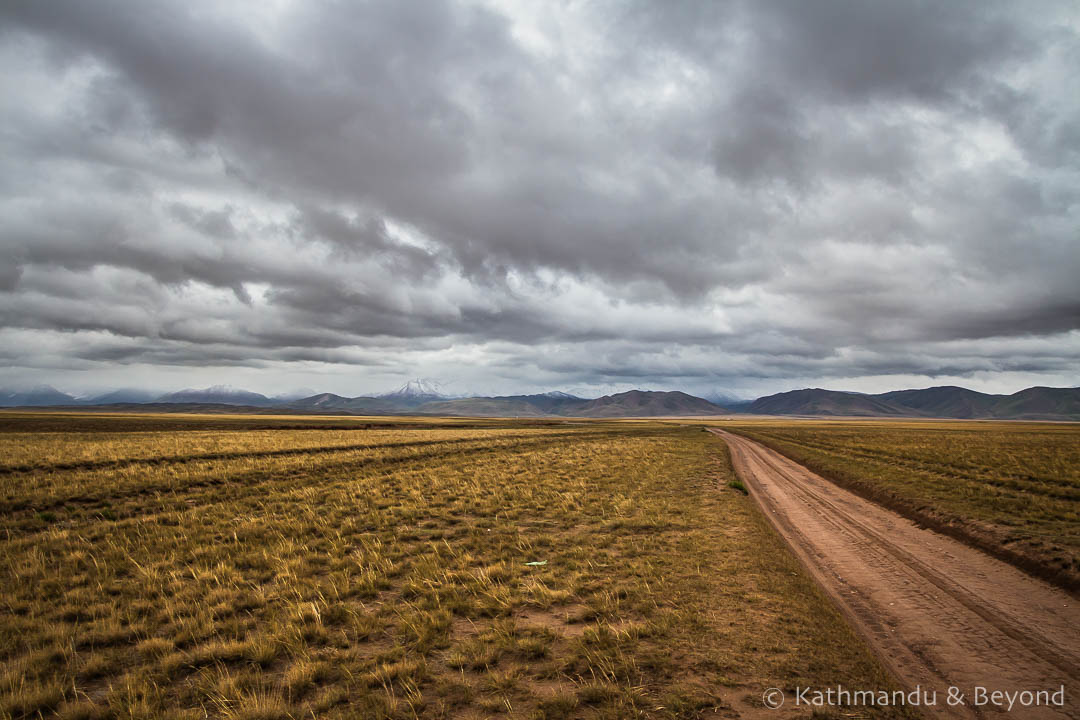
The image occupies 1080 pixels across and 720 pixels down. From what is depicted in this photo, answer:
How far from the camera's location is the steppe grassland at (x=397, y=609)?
5.94m

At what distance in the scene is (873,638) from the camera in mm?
7340

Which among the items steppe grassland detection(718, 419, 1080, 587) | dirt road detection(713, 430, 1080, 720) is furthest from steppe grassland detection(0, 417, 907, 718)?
steppe grassland detection(718, 419, 1080, 587)

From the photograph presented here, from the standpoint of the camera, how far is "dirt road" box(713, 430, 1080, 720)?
6.23 m

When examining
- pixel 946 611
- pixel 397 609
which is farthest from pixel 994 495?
pixel 397 609

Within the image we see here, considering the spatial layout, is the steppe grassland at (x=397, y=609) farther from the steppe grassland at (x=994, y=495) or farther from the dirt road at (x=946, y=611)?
the steppe grassland at (x=994, y=495)

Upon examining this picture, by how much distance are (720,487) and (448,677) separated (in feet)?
63.7

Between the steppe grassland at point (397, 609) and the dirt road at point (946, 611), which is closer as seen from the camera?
the steppe grassland at point (397, 609)

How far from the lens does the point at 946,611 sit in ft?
27.4

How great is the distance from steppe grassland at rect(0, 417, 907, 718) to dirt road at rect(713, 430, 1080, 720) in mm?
732

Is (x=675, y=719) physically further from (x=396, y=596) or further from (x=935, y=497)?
(x=935, y=497)

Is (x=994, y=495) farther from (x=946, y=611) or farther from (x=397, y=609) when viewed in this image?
(x=397, y=609)

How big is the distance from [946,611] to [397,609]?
399 inches

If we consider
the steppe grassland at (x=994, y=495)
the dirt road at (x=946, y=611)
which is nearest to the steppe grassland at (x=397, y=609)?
the dirt road at (x=946, y=611)

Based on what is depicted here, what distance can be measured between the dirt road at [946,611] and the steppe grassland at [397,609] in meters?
0.73
